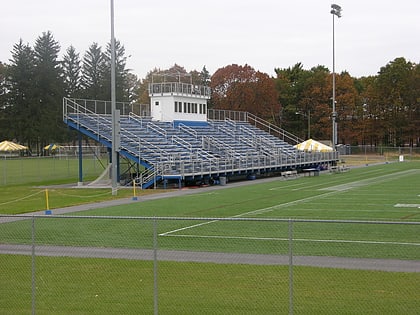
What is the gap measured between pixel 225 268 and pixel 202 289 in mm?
2035

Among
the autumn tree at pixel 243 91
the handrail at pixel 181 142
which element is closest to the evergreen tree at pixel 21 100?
the autumn tree at pixel 243 91

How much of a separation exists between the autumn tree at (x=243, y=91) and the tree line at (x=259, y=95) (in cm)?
14

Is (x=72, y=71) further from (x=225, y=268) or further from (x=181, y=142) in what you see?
(x=225, y=268)

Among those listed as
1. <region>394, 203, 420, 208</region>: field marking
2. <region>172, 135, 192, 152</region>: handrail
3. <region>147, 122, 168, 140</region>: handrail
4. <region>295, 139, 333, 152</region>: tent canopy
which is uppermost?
<region>147, 122, 168, 140</region>: handrail

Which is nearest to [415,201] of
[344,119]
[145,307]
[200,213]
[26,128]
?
[200,213]

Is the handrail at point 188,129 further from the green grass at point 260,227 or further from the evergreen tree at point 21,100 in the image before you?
the evergreen tree at point 21,100

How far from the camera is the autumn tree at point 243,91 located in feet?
307

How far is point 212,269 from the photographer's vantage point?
13422 mm

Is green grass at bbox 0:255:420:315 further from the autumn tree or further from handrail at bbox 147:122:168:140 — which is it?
the autumn tree

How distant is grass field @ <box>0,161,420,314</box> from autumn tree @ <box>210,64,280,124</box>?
66237mm

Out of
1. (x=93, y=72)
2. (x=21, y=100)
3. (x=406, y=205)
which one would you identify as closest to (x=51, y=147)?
(x=21, y=100)

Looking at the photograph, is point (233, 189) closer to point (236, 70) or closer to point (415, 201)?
point (415, 201)

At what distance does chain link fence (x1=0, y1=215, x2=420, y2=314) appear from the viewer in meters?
10.4

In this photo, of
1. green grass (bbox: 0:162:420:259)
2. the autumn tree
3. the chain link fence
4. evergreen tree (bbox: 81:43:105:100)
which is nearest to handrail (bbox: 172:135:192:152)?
green grass (bbox: 0:162:420:259)
